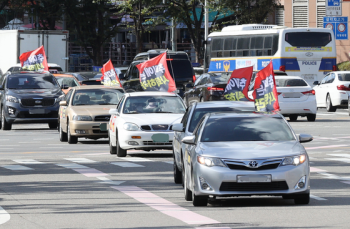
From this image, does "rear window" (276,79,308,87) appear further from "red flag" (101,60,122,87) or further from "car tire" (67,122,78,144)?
"car tire" (67,122,78,144)

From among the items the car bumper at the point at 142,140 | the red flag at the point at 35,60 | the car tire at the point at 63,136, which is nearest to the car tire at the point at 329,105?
A: the red flag at the point at 35,60

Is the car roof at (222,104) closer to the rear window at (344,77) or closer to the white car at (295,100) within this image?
the white car at (295,100)

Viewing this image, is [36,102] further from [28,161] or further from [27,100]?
[28,161]

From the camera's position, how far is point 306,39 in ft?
128

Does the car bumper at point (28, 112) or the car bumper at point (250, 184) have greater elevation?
the car bumper at point (250, 184)

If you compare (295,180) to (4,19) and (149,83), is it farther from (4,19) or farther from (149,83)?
(4,19)

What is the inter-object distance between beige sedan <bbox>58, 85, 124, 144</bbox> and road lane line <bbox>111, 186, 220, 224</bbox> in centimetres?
881

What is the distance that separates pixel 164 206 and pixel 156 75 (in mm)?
17340

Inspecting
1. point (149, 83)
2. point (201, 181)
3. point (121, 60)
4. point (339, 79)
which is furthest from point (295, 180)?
point (121, 60)

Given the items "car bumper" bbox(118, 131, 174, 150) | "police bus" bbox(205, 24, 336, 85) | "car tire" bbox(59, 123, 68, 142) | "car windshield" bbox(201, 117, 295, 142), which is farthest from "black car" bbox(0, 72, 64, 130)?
"car windshield" bbox(201, 117, 295, 142)

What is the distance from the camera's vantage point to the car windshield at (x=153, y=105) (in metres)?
19.2

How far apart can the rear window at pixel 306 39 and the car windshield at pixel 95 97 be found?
56.9 ft

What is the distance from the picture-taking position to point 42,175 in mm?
15102

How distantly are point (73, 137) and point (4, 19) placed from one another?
193 feet
